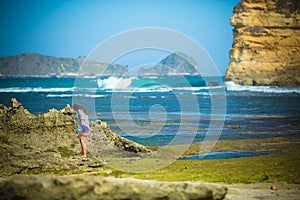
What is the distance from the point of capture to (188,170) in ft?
46.3

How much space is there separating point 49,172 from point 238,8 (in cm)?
8241

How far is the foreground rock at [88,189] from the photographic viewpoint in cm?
720

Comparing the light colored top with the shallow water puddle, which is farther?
the shallow water puddle

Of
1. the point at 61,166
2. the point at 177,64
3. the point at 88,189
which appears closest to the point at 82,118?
the point at 61,166

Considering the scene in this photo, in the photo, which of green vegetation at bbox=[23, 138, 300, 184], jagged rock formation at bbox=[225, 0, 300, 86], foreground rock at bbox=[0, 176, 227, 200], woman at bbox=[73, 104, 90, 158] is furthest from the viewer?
jagged rock formation at bbox=[225, 0, 300, 86]

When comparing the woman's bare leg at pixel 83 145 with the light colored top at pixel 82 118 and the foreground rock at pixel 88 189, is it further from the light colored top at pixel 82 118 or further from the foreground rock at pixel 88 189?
the foreground rock at pixel 88 189

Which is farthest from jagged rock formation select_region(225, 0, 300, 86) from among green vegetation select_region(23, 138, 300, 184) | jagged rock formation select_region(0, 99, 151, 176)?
green vegetation select_region(23, 138, 300, 184)

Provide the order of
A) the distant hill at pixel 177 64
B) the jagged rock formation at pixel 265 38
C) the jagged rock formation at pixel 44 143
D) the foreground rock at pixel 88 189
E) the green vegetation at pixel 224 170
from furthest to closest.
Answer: the jagged rock formation at pixel 265 38
the distant hill at pixel 177 64
the jagged rock formation at pixel 44 143
the green vegetation at pixel 224 170
the foreground rock at pixel 88 189

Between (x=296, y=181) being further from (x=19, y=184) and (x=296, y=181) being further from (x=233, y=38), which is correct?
(x=233, y=38)

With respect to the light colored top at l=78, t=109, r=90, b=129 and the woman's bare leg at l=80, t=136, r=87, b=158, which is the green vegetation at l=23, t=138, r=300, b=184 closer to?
the woman's bare leg at l=80, t=136, r=87, b=158

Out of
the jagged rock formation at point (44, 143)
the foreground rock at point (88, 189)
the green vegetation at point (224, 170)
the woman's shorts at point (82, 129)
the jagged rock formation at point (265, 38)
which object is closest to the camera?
the foreground rock at point (88, 189)

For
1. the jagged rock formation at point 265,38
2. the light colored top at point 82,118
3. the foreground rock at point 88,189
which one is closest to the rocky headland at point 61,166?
the foreground rock at point 88,189

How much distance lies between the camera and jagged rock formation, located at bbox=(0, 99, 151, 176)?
45.8ft

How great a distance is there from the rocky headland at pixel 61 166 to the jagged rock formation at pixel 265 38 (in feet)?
243
